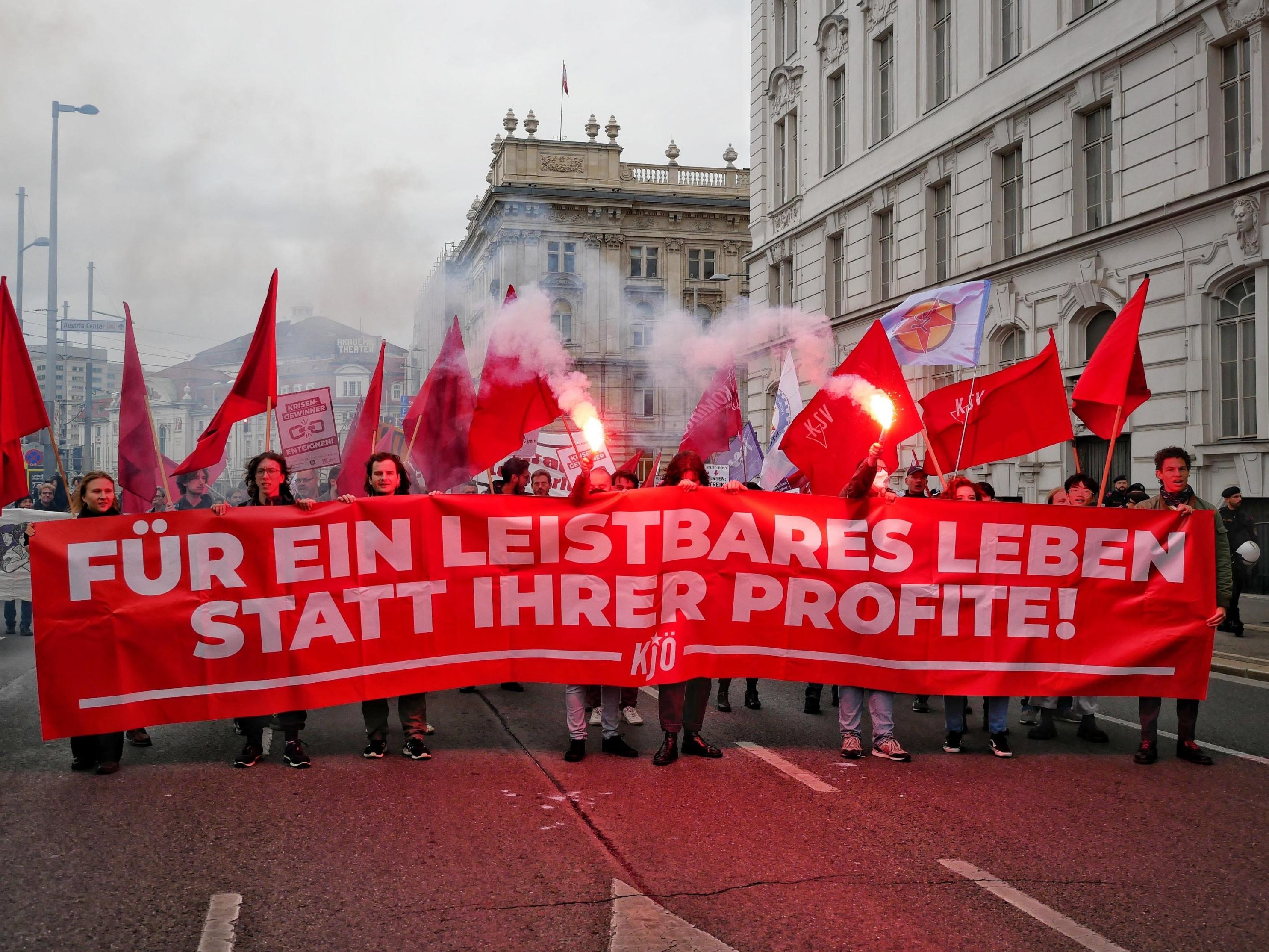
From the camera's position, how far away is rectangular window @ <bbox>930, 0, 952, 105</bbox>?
77.9ft

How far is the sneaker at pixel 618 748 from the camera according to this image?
22.5 ft

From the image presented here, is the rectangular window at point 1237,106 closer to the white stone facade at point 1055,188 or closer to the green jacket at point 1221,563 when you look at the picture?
the white stone facade at point 1055,188

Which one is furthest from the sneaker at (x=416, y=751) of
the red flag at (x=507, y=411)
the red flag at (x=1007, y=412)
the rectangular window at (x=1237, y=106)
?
the rectangular window at (x=1237, y=106)

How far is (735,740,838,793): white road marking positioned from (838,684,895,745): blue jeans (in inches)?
18.4

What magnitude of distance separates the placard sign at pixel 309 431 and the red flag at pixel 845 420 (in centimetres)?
686

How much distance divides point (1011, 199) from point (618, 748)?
1832cm

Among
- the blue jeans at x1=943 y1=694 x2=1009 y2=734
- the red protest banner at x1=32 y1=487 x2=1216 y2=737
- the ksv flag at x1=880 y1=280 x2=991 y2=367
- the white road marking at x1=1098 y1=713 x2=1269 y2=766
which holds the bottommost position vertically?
the white road marking at x1=1098 y1=713 x2=1269 y2=766

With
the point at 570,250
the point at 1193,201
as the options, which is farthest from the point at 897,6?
the point at 570,250

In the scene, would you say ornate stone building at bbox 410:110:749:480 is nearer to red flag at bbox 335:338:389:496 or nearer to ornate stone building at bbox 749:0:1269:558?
ornate stone building at bbox 749:0:1269:558

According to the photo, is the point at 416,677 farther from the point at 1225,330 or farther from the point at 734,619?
the point at 1225,330

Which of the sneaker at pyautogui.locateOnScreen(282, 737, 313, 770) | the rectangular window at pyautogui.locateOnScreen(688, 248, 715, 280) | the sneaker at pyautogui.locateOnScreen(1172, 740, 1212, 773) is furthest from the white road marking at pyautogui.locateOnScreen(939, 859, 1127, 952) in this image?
the rectangular window at pyautogui.locateOnScreen(688, 248, 715, 280)

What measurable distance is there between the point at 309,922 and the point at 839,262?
2640cm

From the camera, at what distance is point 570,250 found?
59.4 metres

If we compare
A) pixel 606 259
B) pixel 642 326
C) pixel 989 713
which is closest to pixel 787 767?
pixel 989 713
